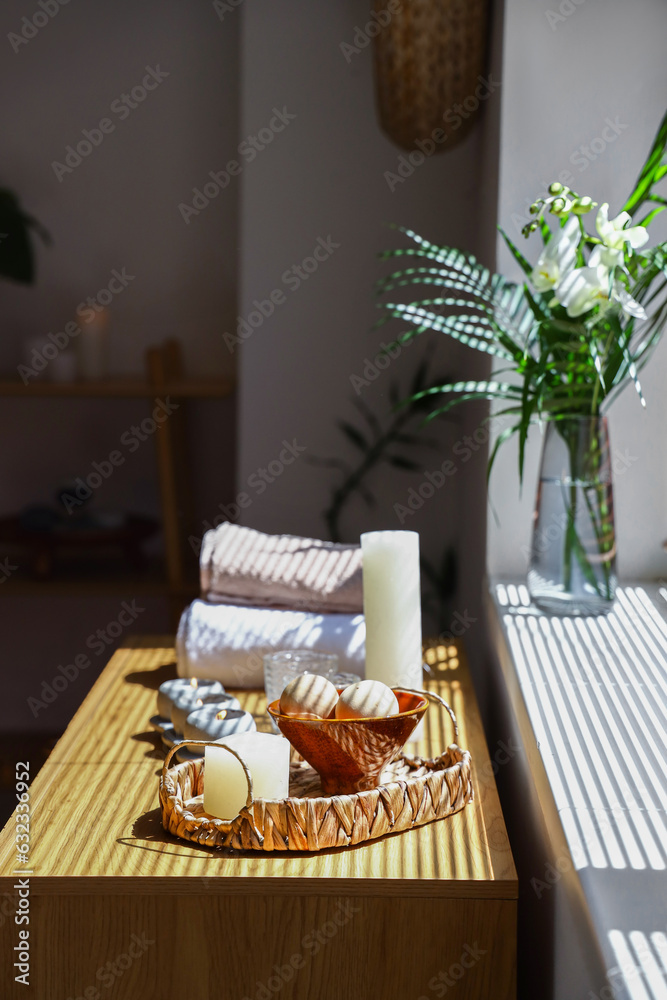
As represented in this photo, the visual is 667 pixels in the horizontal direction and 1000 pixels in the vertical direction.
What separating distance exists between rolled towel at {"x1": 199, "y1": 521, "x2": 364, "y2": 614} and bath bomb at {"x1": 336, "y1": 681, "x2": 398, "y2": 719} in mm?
412

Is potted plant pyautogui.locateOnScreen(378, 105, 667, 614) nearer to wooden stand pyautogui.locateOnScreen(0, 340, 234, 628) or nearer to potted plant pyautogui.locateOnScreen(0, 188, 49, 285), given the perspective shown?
wooden stand pyautogui.locateOnScreen(0, 340, 234, 628)

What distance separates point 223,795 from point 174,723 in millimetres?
204

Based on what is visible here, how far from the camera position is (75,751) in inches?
40.6

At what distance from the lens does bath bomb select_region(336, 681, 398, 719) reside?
85cm

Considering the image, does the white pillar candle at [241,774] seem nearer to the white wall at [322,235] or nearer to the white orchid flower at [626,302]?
the white orchid flower at [626,302]

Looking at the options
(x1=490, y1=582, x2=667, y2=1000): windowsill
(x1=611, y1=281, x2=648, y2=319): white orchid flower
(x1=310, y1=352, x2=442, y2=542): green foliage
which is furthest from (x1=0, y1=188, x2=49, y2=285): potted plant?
(x1=611, y1=281, x2=648, y2=319): white orchid flower

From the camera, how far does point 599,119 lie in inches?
54.3

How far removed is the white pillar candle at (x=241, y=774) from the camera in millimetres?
841

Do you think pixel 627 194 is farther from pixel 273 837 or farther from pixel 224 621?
pixel 273 837

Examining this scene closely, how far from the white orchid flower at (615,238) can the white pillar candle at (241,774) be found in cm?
65

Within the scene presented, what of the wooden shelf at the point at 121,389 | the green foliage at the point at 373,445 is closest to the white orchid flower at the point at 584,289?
the green foliage at the point at 373,445

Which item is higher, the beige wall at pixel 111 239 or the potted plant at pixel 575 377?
the beige wall at pixel 111 239

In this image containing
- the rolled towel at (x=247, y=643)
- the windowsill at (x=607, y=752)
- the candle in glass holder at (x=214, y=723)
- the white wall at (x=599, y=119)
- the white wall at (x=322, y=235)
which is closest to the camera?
the windowsill at (x=607, y=752)

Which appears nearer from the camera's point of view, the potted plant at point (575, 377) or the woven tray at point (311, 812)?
the woven tray at point (311, 812)
